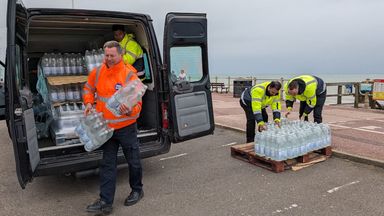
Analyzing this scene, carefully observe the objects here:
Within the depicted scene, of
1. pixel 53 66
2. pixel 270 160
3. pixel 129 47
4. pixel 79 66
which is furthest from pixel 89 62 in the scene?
pixel 270 160

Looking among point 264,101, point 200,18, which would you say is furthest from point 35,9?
point 264,101

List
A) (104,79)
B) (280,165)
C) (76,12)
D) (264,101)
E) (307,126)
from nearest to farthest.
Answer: (104,79) → (76,12) → (280,165) → (307,126) → (264,101)

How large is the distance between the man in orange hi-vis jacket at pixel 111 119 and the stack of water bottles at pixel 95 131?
0.06 m

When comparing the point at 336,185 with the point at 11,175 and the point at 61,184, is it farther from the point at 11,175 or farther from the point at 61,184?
the point at 11,175

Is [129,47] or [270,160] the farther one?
[129,47]

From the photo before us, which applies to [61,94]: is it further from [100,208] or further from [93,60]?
[100,208]

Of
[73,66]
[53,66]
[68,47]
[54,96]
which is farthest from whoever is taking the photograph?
[68,47]

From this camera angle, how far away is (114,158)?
3705 millimetres

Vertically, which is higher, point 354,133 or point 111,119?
point 111,119

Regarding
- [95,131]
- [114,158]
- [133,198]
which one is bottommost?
[133,198]

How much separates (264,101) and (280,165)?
1.36 m

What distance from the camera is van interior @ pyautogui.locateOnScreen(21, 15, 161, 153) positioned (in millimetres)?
4562

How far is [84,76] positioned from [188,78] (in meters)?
1.83

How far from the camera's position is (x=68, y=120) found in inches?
193
